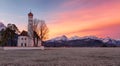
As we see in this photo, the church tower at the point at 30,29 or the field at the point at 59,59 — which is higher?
the church tower at the point at 30,29

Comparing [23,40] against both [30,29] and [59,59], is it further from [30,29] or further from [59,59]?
[59,59]

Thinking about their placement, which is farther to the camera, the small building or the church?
the small building

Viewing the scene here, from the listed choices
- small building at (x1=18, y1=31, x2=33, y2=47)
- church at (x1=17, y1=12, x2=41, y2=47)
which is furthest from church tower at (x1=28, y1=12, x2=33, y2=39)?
small building at (x1=18, y1=31, x2=33, y2=47)

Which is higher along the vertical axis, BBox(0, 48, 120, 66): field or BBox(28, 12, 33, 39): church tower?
BBox(28, 12, 33, 39): church tower

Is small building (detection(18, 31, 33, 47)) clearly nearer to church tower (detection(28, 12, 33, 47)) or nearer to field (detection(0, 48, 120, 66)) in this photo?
church tower (detection(28, 12, 33, 47))

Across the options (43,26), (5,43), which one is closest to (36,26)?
(43,26)

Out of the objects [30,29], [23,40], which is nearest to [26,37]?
[23,40]

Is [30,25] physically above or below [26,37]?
above

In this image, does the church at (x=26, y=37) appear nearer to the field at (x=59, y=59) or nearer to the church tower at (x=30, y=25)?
the church tower at (x=30, y=25)

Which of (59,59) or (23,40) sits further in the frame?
(23,40)

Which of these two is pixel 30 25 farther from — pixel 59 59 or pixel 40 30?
pixel 59 59

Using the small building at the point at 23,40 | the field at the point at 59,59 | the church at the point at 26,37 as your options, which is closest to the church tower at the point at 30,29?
the church at the point at 26,37

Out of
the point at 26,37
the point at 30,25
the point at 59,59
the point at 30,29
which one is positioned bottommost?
the point at 59,59

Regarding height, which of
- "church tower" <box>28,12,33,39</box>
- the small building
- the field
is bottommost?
the field
